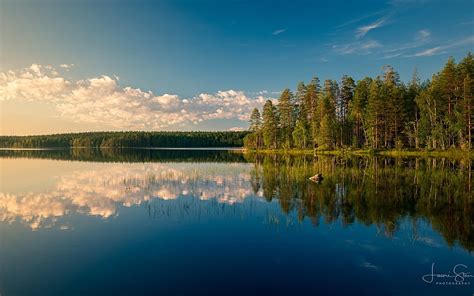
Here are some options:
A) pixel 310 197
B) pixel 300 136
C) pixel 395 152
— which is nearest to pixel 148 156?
pixel 300 136

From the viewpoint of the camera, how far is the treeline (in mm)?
59844

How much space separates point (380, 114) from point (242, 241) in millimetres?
65391

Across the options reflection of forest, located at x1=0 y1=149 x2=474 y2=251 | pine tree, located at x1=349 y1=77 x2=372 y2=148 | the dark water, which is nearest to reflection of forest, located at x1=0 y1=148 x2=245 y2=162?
pine tree, located at x1=349 y1=77 x2=372 y2=148

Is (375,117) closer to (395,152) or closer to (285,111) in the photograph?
(395,152)

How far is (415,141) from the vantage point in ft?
223

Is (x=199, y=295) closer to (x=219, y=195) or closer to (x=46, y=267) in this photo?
(x=46, y=267)

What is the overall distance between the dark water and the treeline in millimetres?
41107

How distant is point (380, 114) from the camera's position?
230 ft

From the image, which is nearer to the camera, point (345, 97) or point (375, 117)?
point (375, 117)

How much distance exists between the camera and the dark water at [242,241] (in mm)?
9688

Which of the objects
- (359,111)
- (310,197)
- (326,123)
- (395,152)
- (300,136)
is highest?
(359,111)

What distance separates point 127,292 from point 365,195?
17962 mm

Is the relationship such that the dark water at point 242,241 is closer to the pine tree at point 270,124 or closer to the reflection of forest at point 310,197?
the reflection of forest at point 310,197

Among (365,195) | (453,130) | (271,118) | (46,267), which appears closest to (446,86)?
(453,130)
